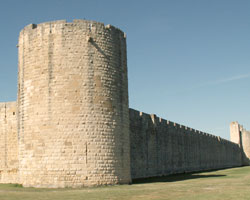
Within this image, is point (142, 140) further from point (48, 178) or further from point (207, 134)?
point (207, 134)

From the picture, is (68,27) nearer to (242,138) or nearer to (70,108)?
(70,108)

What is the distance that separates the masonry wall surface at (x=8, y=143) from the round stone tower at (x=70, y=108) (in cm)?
338

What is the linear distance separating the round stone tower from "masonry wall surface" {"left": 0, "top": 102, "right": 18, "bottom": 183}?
11.1 ft

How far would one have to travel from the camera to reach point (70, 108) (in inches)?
618

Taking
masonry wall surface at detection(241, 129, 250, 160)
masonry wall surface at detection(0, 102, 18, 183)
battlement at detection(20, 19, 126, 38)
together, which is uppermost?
battlement at detection(20, 19, 126, 38)

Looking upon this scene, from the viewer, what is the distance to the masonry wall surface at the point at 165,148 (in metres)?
22.8

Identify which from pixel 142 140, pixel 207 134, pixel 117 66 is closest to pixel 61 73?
pixel 117 66

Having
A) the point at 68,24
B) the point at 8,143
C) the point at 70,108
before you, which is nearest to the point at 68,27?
the point at 68,24

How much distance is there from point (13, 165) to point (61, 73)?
21.2ft

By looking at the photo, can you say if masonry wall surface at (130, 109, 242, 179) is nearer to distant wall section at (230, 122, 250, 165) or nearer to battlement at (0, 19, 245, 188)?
battlement at (0, 19, 245, 188)

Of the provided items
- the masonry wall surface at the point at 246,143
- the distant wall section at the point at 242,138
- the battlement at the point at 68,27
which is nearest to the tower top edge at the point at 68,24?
the battlement at the point at 68,27

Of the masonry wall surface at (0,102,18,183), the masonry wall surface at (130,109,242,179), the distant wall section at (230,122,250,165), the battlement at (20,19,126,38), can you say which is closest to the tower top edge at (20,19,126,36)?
the battlement at (20,19,126,38)

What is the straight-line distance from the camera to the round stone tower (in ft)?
50.9

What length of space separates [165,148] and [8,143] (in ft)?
38.3
